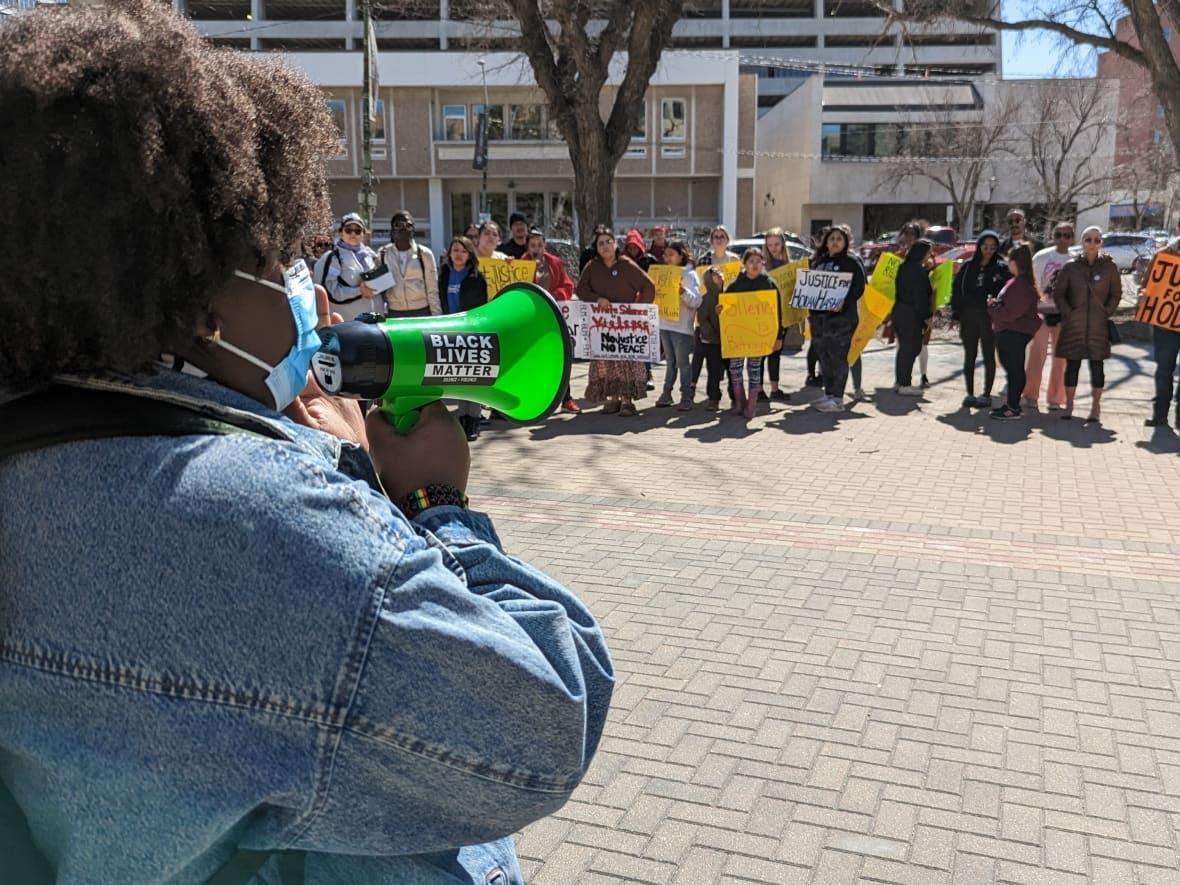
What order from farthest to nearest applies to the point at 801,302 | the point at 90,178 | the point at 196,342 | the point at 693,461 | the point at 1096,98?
the point at 1096,98 < the point at 801,302 < the point at 693,461 < the point at 196,342 < the point at 90,178

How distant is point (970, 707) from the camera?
397 cm

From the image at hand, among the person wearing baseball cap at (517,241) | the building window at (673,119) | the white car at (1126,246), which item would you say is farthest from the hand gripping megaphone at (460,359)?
the building window at (673,119)

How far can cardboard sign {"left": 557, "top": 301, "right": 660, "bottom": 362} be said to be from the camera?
36.1 feet

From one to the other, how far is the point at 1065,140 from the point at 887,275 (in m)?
35.3

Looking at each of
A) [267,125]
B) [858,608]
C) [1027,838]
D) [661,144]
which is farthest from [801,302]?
[661,144]

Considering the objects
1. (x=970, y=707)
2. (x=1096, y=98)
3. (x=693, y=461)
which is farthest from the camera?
(x=1096, y=98)

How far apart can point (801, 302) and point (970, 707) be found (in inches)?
303

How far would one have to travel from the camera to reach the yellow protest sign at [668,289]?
11375 millimetres

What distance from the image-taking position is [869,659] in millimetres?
4441

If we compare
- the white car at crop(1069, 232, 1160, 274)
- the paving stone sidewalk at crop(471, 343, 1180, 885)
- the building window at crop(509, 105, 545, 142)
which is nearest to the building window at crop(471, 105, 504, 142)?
the building window at crop(509, 105, 545, 142)

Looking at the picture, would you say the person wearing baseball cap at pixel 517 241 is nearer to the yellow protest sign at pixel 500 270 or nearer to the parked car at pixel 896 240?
the yellow protest sign at pixel 500 270

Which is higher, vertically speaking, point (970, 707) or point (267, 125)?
point (267, 125)

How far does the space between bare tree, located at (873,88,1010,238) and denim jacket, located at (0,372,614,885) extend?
47337mm

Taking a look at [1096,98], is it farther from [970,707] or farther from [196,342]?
[196,342]
